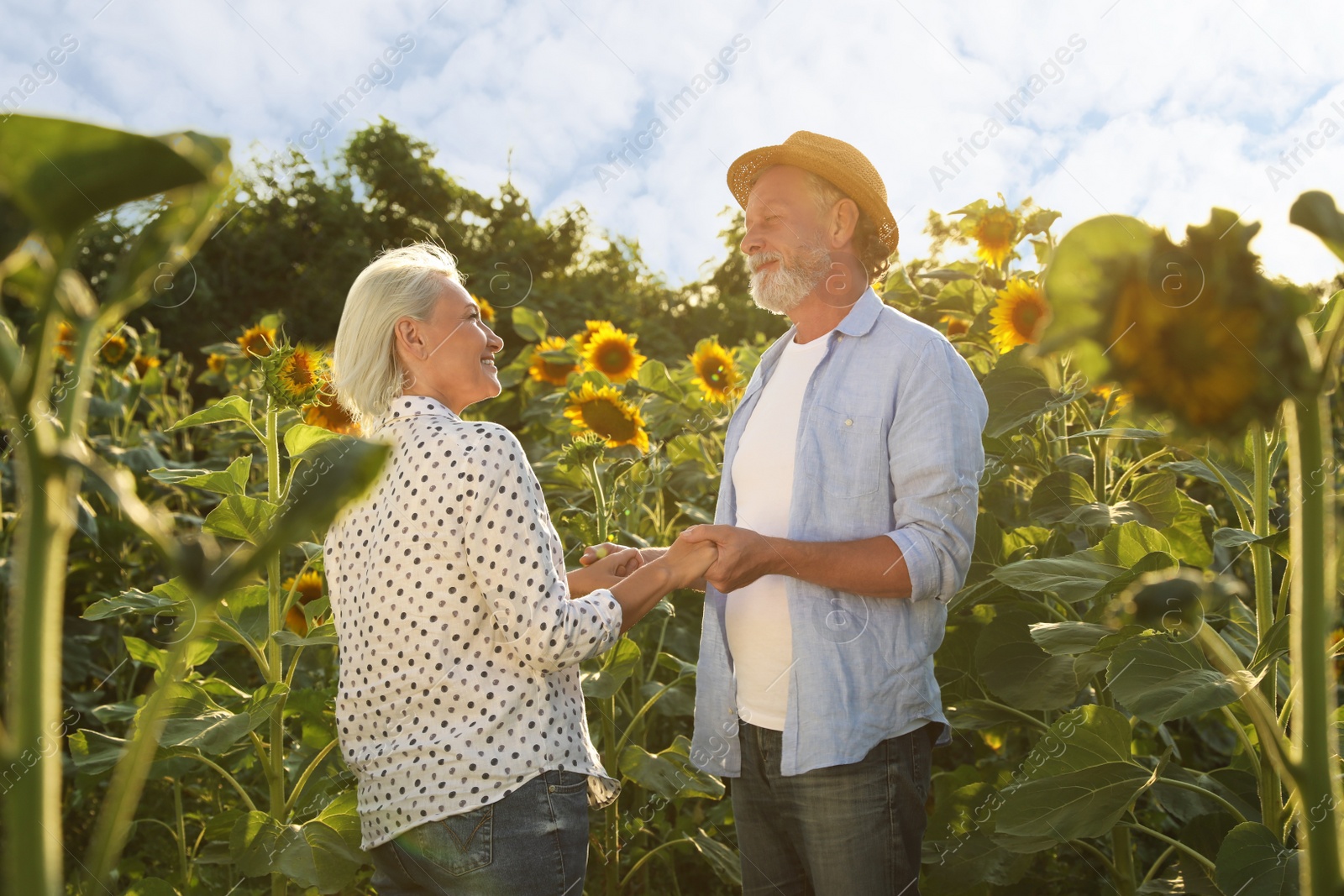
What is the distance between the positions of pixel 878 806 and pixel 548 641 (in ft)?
2.43

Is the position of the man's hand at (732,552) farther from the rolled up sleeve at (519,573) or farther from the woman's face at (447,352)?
the woman's face at (447,352)

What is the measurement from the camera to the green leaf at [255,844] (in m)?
2.10

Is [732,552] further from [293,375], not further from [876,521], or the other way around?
[293,375]

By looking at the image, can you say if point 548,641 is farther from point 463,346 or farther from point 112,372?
point 112,372

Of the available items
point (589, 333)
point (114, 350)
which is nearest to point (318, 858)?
point (589, 333)

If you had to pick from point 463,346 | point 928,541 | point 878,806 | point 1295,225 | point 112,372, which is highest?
point 112,372

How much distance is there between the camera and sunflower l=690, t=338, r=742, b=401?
3.71 metres

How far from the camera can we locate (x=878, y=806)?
199 centimetres

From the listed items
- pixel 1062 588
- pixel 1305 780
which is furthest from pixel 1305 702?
pixel 1062 588

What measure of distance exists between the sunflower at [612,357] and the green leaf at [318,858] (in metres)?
1.98

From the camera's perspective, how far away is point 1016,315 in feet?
8.54

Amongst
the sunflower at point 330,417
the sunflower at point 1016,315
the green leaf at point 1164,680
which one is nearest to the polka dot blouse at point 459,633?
the green leaf at point 1164,680

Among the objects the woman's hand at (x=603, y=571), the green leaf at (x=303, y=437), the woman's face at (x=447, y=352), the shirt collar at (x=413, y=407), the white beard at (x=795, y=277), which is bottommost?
the woman's hand at (x=603, y=571)

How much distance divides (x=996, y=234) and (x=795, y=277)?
0.83 meters
